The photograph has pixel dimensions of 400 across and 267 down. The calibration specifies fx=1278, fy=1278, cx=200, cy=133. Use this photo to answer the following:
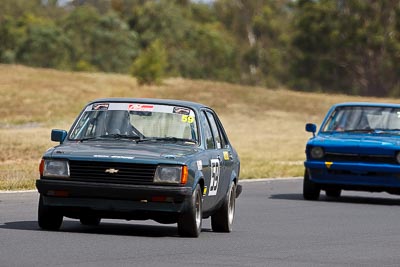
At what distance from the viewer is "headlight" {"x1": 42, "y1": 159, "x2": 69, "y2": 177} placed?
12.5 metres

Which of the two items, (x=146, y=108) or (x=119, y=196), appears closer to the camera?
(x=119, y=196)

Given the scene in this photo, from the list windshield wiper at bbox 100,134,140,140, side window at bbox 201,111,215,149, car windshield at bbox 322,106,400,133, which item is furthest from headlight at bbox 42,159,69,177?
car windshield at bbox 322,106,400,133

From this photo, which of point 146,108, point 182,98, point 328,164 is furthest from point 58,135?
point 182,98

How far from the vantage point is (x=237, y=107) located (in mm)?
63781

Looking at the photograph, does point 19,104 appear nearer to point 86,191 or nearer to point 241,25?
point 86,191

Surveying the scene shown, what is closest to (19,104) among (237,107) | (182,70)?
(237,107)

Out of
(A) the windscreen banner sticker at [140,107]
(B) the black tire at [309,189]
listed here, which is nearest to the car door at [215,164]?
(A) the windscreen banner sticker at [140,107]

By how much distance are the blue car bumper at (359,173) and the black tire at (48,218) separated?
26.9 feet

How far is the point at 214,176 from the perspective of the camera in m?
13.5

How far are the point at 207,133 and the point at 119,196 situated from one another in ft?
6.43

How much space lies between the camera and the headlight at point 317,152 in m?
20.6

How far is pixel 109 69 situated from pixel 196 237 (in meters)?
91.8

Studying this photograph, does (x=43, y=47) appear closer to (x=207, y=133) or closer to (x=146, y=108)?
(x=207, y=133)

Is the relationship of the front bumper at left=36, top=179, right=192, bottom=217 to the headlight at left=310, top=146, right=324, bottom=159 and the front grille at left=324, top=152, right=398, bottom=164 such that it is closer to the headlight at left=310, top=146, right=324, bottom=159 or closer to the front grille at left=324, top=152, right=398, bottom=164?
the front grille at left=324, top=152, right=398, bottom=164
